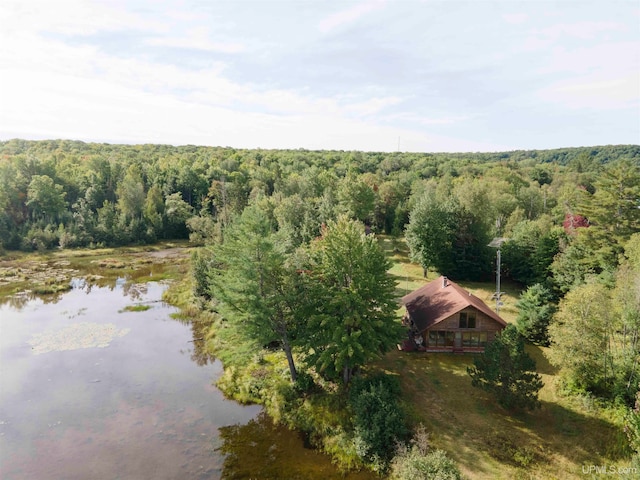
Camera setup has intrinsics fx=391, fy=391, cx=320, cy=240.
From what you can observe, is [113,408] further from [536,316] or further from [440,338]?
[536,316]

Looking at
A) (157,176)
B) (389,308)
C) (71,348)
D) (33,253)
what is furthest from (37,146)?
(389,308)

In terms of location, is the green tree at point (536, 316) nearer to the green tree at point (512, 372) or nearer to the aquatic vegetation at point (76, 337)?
the green tree at point (512, 372)

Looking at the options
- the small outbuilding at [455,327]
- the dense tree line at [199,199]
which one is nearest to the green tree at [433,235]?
the dense tree line at [199,199]

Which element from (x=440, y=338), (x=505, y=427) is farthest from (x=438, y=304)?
(x=505, y=427)

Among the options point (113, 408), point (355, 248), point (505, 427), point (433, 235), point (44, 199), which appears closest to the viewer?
point (505, 427)

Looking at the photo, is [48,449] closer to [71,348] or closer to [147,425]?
[147,425]
